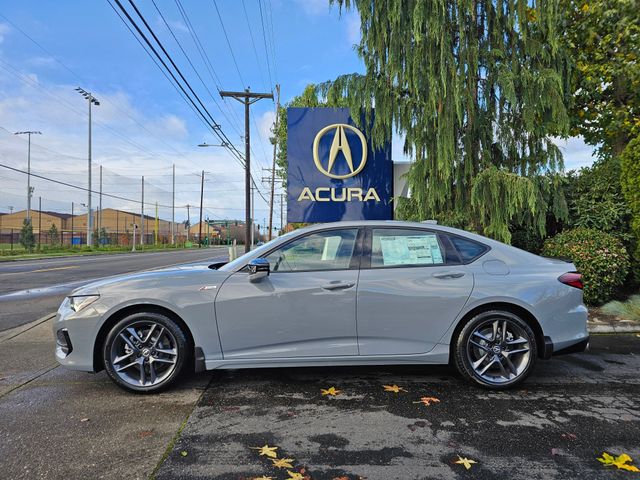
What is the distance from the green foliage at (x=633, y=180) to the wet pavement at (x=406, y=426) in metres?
3.75

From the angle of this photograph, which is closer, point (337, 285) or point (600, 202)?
point (337, 285)

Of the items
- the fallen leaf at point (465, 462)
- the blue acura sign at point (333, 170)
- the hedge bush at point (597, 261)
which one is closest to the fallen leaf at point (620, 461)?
the fallen leaf at point (465, 462)

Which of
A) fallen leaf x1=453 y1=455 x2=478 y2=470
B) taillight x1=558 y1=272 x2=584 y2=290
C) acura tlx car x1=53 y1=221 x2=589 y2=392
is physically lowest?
fallen leaf x1=453 y1=455 x2=478 y2=470

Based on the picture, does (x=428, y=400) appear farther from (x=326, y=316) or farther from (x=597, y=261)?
(x=597, y=261)

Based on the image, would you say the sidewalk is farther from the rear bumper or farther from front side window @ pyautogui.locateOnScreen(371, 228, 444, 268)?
front side window @ pyautogui.locateOnScreen(371, 228, 444, 268)

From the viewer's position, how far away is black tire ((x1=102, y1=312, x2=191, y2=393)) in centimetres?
341

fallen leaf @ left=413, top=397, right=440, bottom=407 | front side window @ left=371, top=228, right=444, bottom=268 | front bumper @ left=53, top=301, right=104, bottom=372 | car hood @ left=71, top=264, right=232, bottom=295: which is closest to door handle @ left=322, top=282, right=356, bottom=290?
front side window @ left=371, top=228, right=444, bottom=268

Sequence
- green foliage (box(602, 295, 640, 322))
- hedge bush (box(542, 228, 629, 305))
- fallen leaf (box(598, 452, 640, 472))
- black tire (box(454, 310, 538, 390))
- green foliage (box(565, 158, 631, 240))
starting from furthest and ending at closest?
1. green foliage (box(565, 158, 631, 240))
2. hedge bush (box(542, 228, 629, 305))
3. green foliage (box(602, 295, 640, 322))
4. black tire (box(454, 310, 538, 390))
5. fallen leaf (box(598, 452, 640, 472))

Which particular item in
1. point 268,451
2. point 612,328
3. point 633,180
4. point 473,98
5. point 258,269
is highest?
point 473,98

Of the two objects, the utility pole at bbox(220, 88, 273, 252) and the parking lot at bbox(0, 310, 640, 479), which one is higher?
the utility pole at bbox(220, 88, 273, 252)

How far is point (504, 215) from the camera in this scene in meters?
6.75

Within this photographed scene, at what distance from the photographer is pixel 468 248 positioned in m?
3.71

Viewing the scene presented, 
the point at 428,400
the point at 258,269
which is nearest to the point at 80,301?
the point at 258,269

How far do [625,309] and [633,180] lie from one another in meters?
2.24
